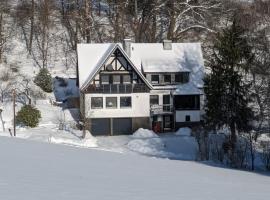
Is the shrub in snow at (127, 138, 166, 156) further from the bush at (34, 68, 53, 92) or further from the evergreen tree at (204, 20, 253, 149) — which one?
the bush at (34, 68, 53, 92)

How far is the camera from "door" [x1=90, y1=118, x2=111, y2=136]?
39.5 m

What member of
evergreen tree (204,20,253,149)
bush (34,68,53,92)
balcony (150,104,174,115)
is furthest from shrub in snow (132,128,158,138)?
bush (34,68,53,92)

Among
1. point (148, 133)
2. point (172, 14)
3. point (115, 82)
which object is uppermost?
point (172, 14)

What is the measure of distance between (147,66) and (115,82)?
2641mm

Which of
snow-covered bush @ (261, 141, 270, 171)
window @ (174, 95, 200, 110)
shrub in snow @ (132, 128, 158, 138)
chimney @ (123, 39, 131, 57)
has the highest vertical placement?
chimney @ (123, 39, 131, 57)

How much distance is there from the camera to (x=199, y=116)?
4112 centimetres

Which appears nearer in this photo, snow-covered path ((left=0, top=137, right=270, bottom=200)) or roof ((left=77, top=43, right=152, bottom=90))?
snow-covered path ((left=0, top=137, right=270, bottom=200))

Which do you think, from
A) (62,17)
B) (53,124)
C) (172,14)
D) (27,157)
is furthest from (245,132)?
(62,17)

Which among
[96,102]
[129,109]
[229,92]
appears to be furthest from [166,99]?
[229,92]

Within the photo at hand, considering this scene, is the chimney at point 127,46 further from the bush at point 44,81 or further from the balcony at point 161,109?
the bush at point 44,81

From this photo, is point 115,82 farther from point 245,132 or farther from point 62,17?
point 62,17

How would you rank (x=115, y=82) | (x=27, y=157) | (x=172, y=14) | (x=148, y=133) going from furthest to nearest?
(x=172, y=14), (x=115, y=82), (x=148, y=133), (x=27, y=157)

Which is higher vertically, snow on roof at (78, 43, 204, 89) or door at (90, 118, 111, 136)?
snow on roof at (78, 43, 204, 89)

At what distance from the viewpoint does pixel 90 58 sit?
41.9 metres
